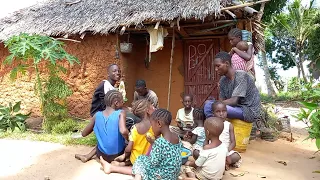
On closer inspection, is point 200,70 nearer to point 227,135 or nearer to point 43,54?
point 43,54

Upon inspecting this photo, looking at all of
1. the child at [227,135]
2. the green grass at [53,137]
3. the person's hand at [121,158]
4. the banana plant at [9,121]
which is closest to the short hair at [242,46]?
the child at [227,135]

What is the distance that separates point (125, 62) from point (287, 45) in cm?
→ 1761

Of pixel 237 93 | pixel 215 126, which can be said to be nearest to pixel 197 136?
→ pixel 237 93

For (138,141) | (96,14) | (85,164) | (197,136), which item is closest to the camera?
(138,141)

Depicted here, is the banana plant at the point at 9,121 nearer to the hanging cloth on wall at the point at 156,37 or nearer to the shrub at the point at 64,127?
the shrub at the point at 64,127

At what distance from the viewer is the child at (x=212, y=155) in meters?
3.18

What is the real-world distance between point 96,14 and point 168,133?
4.71 metres

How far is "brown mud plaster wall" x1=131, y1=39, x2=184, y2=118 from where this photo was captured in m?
7.65

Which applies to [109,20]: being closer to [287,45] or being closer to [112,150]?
[112,150]

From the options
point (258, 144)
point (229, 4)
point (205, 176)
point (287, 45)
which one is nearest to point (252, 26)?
point (229, 4)

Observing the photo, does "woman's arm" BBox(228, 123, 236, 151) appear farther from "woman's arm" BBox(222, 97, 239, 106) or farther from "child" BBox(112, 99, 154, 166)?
"child" BBox(112, 99, 154, 166)

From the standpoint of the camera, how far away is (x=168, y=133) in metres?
3.08

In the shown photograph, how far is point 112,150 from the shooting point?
3783 millimetres

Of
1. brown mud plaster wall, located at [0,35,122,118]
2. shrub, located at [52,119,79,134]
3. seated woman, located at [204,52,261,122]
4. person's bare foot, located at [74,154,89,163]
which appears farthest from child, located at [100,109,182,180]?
brown mud plaster wall, located at [0,35,122,118]
